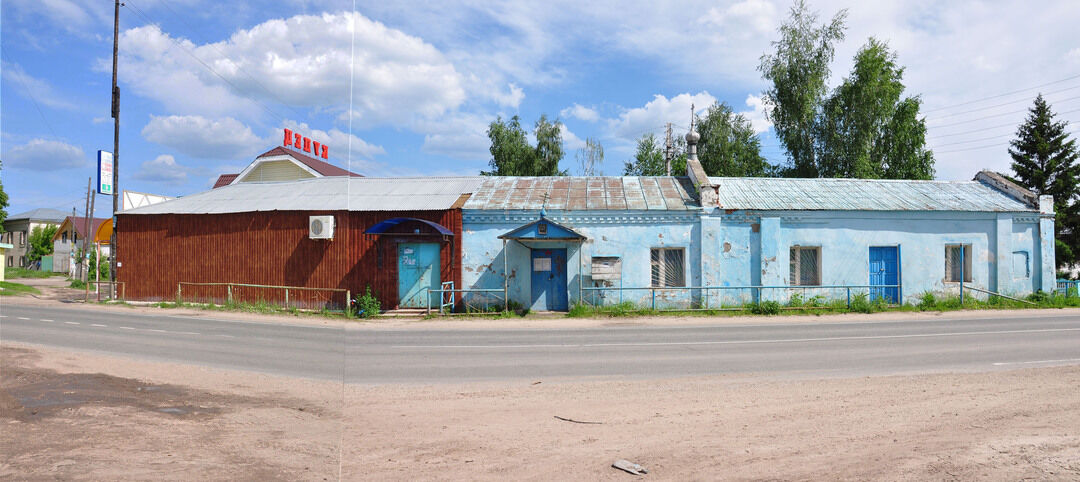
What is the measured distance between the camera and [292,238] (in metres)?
19.6

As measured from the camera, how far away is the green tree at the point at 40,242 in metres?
56.4

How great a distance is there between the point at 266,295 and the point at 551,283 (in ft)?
31.8

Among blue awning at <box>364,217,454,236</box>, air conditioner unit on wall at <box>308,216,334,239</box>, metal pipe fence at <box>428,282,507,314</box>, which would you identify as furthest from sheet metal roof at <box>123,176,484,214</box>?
metal pipe fence at <box>428,282,507,314</box>

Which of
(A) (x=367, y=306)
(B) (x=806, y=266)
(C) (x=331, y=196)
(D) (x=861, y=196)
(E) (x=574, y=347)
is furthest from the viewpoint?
(D) (x=861, y=196)

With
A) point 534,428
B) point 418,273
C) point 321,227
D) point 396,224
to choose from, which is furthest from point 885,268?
point 321,227

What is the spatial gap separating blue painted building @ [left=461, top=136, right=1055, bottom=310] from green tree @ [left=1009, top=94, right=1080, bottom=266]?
15019 mm

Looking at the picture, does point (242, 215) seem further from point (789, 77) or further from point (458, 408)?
point (789, 77)

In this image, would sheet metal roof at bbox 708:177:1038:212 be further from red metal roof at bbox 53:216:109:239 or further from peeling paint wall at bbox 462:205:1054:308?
red metal roof at bbox 53:216:109:239

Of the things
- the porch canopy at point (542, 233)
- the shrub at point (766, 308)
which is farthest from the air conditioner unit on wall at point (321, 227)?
the shrub at point (766, 308)

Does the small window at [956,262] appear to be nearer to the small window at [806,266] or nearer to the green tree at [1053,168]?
the small window at [806,266]

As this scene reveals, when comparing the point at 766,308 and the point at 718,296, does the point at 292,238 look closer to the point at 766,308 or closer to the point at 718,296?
the point at 718,296

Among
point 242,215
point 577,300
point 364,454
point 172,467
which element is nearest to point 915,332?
point 577,300

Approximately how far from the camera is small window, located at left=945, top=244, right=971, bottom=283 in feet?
A: 66.0

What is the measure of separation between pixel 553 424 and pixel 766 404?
2572 millimetres
